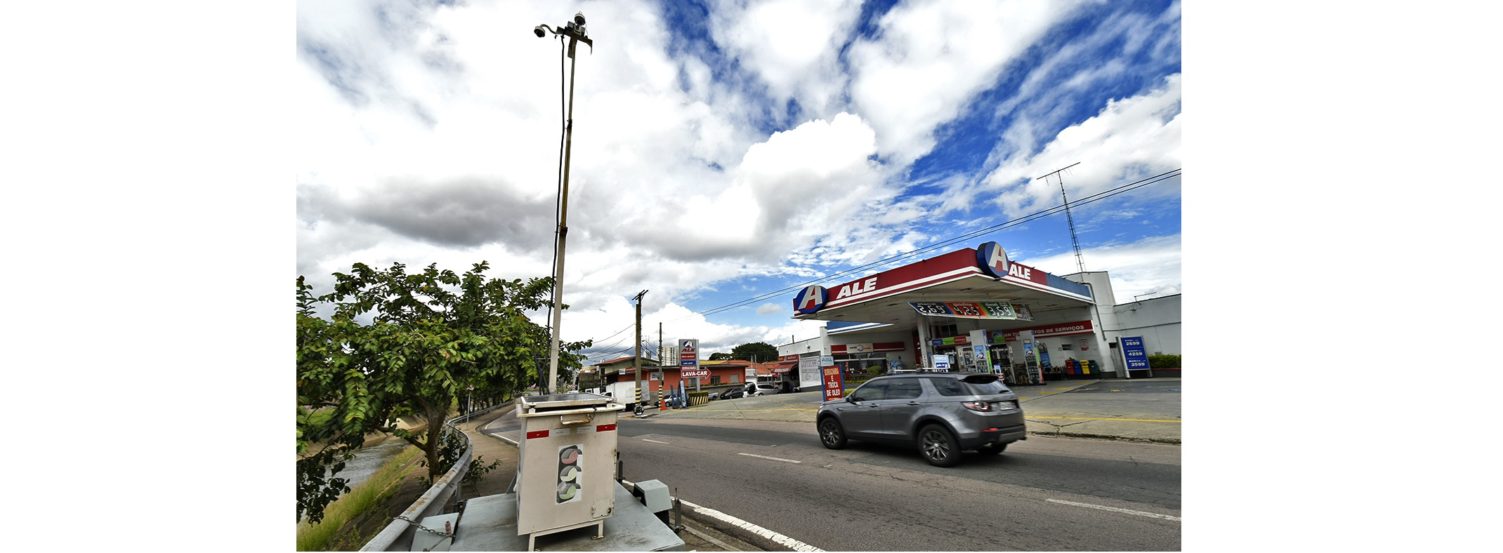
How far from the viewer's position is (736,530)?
17.4 ft

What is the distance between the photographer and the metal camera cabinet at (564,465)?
3959mm

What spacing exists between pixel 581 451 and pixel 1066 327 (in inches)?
1167

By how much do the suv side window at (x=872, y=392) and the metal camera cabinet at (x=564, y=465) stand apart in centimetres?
563

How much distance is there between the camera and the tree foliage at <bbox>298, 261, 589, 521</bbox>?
4883 millimetres

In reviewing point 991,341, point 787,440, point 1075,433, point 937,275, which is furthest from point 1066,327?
point 787,440

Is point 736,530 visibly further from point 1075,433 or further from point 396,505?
point 1075,433

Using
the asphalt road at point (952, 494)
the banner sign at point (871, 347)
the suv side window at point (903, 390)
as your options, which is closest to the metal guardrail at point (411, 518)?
the asphalt road at point (952, 494)

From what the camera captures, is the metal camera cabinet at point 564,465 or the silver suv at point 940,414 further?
the silver suv at point 940,414

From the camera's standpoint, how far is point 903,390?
27.4ft

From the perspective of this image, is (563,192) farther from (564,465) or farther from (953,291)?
(953,291)

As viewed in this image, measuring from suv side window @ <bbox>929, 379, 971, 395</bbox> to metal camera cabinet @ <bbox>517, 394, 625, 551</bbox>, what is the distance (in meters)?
5.35

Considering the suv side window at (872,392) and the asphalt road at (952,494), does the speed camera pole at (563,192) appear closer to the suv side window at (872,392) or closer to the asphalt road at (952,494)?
the asphalt road at (952,494)

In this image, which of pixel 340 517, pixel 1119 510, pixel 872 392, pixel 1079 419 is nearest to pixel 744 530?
pixel 1119 510

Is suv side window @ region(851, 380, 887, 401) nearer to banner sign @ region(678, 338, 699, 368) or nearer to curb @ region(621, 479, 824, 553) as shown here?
curb @ region(621, 479, 824, 553)
